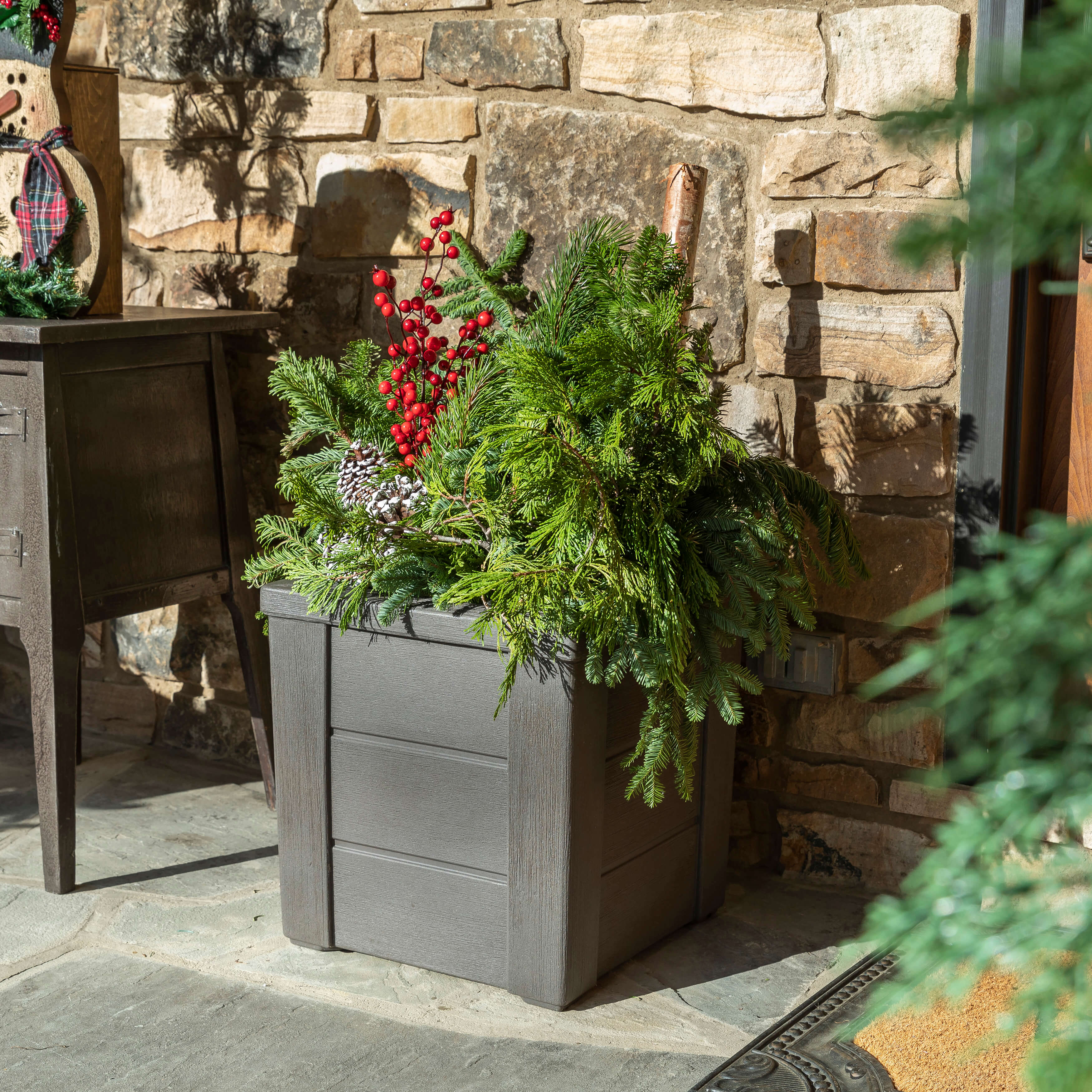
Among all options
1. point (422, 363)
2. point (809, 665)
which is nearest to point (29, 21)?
point (422, 363)

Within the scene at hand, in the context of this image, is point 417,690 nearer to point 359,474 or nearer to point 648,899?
point 359,474

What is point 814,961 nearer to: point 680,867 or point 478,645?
point 680,867

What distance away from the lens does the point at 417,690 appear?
186cm

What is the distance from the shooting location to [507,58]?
7.71ft

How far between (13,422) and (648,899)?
4.42ft

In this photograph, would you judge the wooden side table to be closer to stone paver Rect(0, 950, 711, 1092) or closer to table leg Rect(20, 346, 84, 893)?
table leg Rect(20, 346, 84, 893)

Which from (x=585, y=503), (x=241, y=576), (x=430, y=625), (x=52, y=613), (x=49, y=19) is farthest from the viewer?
(x=241, y=576)

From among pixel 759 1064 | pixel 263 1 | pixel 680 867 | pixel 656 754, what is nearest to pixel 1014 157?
pixel 656 754

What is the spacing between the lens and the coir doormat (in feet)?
5.33

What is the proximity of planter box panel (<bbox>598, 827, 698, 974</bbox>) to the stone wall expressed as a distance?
30 centimetres

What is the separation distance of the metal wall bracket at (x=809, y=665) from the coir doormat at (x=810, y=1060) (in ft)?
1.70

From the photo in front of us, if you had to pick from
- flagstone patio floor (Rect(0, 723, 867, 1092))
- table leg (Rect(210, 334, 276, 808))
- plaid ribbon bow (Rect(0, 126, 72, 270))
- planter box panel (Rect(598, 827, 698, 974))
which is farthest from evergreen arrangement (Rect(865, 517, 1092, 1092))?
plaid ribbon bow (Rect(0, 126, 72, 270))

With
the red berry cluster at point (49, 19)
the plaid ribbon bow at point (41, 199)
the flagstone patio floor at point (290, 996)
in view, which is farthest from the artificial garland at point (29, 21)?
the flagstone patio floor at point (290, 996)

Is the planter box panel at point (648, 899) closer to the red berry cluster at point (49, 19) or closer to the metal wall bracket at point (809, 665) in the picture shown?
the metal wall bracket at point (809, 665)
